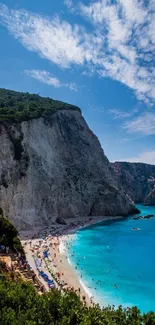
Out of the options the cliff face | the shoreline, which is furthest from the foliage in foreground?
the cliff face

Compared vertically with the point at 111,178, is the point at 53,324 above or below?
below

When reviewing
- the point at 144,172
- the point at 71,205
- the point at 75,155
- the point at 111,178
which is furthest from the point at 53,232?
the point at 144,172

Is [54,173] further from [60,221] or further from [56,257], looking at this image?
[56,257]

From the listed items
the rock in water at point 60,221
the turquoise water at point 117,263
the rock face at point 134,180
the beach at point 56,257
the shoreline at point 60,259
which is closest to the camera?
the turquoise water at point 117,263

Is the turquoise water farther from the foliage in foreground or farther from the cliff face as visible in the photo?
the foliage in foreground

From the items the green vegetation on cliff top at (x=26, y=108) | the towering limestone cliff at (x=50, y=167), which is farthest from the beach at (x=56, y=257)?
the green vegetation on cliff top at (x=26, y=108)

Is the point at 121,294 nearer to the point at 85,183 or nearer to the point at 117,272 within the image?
the point at 117,272

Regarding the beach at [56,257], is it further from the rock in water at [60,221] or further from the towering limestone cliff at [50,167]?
the towering limestone cliff at [50,167]
